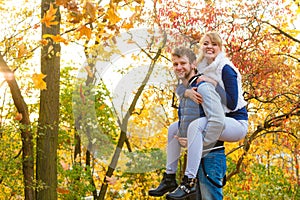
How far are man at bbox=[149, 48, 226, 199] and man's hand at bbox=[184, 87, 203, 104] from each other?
0.05ft

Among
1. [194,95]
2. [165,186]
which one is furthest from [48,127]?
[194,95]

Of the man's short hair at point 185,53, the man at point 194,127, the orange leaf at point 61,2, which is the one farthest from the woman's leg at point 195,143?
the orange leaf at point 61,2

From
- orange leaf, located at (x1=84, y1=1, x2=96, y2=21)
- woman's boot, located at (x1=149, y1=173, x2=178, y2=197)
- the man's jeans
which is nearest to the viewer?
the man's jeans

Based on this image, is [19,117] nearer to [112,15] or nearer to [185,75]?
[112,15]

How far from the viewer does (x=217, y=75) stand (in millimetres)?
2301

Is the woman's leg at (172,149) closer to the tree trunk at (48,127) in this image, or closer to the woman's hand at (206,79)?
the woman's hand at (206,79)

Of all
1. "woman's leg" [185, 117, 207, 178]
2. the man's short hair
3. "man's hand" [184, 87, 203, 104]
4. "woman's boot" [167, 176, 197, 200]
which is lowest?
"woman's boot" [167, 176, 197, 200]

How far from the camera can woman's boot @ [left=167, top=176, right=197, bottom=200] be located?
2.22 m

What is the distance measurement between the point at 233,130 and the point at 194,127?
6.9 inches

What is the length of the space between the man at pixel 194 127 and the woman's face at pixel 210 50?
0.27 feet

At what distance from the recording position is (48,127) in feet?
19.4

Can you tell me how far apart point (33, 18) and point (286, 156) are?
Answer: 8.68 meters

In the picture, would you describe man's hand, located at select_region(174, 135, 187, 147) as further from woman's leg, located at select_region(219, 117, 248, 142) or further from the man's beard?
the man's beard

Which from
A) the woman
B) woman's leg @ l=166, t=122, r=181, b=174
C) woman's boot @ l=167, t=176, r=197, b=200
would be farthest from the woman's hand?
woman's boot @ l=167, t=176, r=197, b=200
